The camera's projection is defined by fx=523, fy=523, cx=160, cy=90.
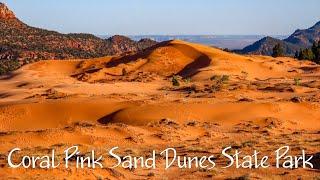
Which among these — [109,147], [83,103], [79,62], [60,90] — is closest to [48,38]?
[79,62]

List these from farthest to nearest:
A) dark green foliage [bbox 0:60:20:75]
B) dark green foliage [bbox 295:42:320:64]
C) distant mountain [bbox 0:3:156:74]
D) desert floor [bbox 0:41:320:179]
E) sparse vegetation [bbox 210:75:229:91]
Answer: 1. distant mountain [bbox 0:3:156:74]
2. dark green foliage [bbox 0:60:20:75]
3. dark green foliage [bbox 295:42:320:64]
4. sparse vegetation [bbox 210:75:229:91]
5. desert floor [bbox 0:41:320:179]

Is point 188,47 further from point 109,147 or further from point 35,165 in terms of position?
point 35,165

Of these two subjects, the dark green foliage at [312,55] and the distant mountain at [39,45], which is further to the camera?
the distant mountain at [39,45]

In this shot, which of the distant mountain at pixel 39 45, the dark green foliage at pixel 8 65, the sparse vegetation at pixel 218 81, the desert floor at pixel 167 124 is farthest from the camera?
the distant mountain at pixel 39 45

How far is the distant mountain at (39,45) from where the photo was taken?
224 feet

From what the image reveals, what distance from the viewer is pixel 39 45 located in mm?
→ 76125

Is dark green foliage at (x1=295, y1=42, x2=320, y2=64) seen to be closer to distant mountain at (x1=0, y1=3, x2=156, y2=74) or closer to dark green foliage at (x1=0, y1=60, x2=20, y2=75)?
distant mountain at (x1=0, y1=3, x2=156, y2=74)

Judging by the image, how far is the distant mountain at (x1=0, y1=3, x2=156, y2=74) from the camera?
68375 millimetres

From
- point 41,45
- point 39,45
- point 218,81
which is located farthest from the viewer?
point 41,45

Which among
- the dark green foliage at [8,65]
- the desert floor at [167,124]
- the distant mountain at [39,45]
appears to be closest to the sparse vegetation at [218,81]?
the desert floor at [167,124]

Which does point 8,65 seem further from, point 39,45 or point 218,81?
point 218,81

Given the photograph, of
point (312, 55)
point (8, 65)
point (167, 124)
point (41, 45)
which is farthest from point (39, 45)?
point (167, 124)

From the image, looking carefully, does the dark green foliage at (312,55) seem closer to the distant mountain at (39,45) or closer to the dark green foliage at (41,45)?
the distant mountain at (39,45)

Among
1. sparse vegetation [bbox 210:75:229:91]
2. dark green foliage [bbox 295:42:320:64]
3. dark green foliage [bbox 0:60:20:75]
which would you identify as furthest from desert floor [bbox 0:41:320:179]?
dark green foliage [bbox 295:42:320:64]
